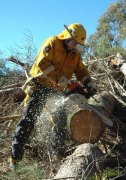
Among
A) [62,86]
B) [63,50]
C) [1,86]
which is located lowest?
[62,86]

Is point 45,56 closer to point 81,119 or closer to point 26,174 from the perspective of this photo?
point 81,119

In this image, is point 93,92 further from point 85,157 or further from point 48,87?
point 85,157

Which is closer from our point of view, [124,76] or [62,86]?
[62,86]

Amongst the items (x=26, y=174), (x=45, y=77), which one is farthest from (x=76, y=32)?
(x=26, y=174)

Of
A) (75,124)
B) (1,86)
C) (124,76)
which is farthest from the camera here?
(1,86)

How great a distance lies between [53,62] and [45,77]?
1.14ft

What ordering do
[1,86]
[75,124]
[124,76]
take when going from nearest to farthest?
[75,124] < [124,76] < [1,86]

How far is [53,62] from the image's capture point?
5.46 m

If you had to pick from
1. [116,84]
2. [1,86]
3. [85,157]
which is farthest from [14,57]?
[85,157]

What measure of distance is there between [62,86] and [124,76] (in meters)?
2.30

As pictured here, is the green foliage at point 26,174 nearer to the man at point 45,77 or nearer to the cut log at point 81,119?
the man at point 45,77

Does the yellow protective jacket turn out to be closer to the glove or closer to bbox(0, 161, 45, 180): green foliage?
the glove

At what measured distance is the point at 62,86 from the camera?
5172 millimetres

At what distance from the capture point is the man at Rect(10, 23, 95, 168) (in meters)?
5.25
